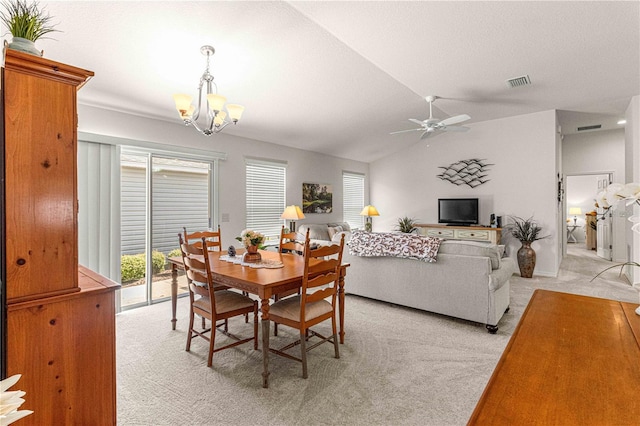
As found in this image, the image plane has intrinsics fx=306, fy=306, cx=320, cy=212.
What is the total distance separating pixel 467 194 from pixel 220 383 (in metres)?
5.86

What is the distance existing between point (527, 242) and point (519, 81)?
2.75 metres

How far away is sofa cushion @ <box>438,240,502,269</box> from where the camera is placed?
3070mm

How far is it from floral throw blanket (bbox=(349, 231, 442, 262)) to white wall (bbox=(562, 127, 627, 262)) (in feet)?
18.0

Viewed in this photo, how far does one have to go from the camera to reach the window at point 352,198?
742cm

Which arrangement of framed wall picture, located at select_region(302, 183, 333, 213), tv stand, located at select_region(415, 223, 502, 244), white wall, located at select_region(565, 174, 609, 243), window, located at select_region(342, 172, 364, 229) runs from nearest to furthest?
1. tv stand, located at select_region(415, 223, 502, 244)
2. framed wall picture, located at select_region(302, 183, 333, 213)
3. window, located at select_region(342, 172, 364, 229)
4. white wall, located at select_region(565, 174, 609, 243)

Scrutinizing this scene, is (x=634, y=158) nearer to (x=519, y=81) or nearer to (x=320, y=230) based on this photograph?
(x=519, y=81)

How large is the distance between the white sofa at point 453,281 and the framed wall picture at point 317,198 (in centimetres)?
271

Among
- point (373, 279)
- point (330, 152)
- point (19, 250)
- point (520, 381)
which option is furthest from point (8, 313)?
point (330, 152)

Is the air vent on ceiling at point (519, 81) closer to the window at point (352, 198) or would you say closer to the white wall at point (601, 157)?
the window at point (352, 198)

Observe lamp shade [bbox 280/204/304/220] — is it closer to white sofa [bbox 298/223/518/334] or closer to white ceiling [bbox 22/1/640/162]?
white ceiling [bbox 22/1/640/162]

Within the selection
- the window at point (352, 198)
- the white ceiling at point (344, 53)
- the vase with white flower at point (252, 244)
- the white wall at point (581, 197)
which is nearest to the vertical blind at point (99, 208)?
the white ceiling at point (344, 53)

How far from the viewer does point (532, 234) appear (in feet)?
17.4

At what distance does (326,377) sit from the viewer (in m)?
2.25

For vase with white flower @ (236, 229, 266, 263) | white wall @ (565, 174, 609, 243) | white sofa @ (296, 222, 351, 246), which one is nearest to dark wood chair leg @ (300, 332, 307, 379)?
vase with white flower @ (236, 229, 266, 263)
